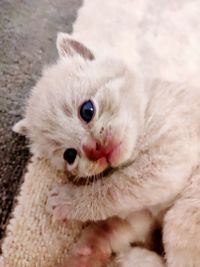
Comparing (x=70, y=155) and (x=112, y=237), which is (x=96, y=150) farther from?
(x=112, y=237)

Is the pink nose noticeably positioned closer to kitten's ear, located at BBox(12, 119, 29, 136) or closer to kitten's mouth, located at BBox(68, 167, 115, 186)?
kitten's mouth, located at BBox(68, 167, 115, 186)

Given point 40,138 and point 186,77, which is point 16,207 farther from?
point 186,77

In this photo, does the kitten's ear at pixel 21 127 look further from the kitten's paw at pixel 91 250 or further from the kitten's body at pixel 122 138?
the kitten's paw at pixel 91 250

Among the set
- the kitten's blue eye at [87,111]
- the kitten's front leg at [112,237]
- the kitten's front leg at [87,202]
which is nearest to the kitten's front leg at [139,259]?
the kitten's front leg at [112,237]

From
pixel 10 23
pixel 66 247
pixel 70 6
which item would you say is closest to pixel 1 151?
pixel 66 247

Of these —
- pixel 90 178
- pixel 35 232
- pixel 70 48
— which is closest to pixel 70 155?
pixel 90 178
